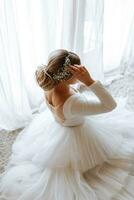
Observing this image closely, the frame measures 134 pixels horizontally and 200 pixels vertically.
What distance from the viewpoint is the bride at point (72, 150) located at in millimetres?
1056

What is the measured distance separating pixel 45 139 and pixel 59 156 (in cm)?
12

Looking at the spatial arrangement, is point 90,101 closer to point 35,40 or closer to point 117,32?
point 35,40

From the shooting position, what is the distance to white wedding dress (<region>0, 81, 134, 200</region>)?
107 centimetres

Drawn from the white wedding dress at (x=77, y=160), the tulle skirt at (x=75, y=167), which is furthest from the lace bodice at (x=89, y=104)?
the tulle skirt at (x=75, y=167)

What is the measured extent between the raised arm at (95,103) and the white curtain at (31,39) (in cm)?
47

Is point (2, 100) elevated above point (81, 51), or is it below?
below

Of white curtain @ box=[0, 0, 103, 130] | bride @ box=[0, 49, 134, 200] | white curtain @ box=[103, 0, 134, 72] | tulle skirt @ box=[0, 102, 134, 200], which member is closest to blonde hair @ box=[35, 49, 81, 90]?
bride @ box=[0, 49, 134, 200]

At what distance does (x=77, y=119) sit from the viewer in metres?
1.14

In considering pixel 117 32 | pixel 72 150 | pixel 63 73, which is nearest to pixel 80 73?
pixel 63 73

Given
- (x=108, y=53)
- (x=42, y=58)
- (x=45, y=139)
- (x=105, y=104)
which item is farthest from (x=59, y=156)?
(x=108, y=53)

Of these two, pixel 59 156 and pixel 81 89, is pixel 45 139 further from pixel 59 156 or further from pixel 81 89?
pixel 81 89

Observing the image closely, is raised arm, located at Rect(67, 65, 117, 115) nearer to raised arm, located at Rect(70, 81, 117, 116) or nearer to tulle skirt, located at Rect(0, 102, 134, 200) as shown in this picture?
raised arm, located at Rect(70, 81, 117, 116)

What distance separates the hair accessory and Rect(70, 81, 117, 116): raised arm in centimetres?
9

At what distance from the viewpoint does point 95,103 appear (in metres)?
1.07
